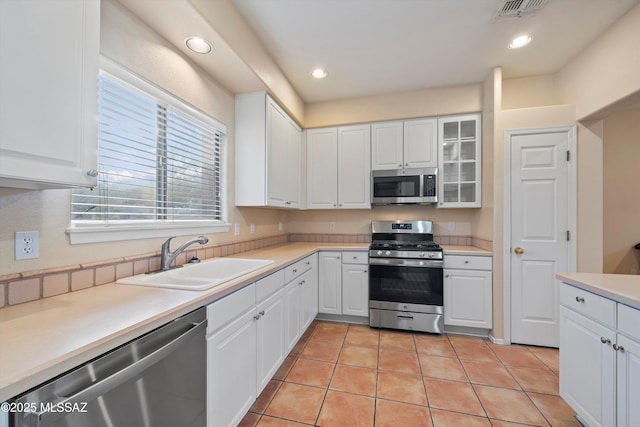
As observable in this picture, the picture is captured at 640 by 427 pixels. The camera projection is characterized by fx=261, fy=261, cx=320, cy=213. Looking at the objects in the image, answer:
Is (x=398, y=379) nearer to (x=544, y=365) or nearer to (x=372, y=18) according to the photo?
(x=544, y=365)

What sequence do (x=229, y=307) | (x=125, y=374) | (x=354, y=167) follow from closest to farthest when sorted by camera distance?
(x=125, y=374)
(x=229, y=307)
(x=354, y=167)

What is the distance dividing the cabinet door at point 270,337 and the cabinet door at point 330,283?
1.08 m

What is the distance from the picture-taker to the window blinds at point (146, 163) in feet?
4.58

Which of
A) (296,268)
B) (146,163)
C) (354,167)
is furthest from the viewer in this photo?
(354,167)

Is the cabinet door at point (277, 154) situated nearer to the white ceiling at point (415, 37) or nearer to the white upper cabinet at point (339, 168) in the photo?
the white ceiling at point (415, 37)

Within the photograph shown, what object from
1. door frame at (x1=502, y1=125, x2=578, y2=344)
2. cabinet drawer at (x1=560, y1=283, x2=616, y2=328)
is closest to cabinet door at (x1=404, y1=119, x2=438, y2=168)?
door frame at (x1=502, y1=125, x2=578, y2=344)

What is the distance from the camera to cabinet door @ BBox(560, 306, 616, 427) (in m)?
1.28

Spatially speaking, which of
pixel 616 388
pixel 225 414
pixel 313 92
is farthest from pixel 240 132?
pixel 616 388

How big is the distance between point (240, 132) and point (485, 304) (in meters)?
3.02

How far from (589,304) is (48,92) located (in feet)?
8.42

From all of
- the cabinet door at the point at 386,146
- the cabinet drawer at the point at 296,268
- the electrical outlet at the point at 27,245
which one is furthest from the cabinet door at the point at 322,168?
the electrical outlet at the point at 27,245

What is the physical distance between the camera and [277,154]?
8.86ft

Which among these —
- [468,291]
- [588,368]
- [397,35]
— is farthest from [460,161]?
[588,368]

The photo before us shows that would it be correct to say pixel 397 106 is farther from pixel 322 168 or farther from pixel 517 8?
pixel 517 8
